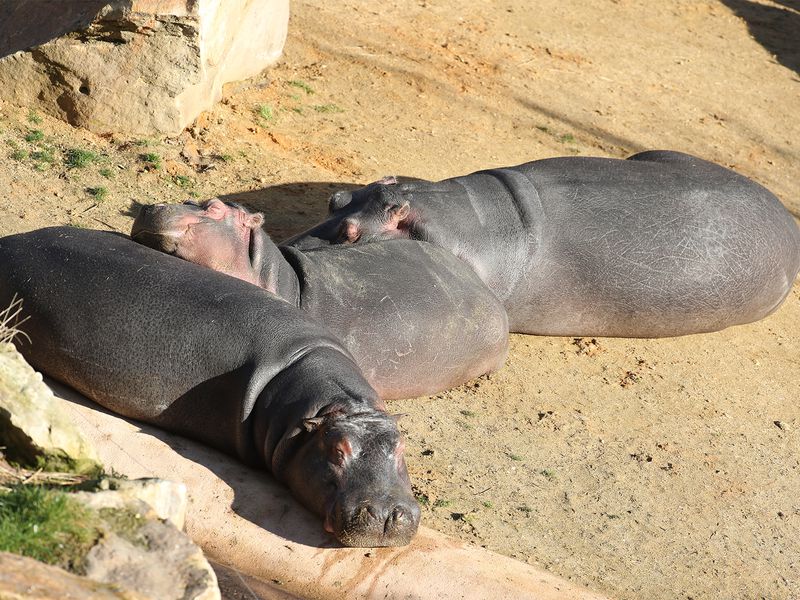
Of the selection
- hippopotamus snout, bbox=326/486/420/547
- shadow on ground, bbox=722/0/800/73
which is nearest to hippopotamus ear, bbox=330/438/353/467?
hippopotamus snout, bbox=326/486/420/547

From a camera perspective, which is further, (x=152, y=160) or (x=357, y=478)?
(x=152, y=160)

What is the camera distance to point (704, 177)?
23.4ft

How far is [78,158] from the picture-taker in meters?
7.31

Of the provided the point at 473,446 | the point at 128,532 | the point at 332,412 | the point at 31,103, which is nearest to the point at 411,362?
the point at 473,446

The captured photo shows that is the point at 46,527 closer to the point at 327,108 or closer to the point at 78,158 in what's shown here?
the point at 78,158

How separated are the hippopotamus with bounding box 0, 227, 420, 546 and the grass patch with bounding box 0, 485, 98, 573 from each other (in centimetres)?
116

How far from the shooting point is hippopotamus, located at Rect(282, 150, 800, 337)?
21.3 feet

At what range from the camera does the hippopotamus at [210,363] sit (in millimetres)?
4582

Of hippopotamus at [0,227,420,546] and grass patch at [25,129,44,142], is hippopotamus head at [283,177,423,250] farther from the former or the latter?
grass patch at [25,129,44,142]

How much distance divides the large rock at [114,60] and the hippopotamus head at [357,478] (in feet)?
12.2

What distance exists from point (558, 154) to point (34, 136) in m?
3.89

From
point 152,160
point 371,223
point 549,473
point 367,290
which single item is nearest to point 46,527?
point 367,290

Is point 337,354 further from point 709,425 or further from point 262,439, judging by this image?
point 709,425

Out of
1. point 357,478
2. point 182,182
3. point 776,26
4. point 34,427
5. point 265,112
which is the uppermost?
point 776,26
